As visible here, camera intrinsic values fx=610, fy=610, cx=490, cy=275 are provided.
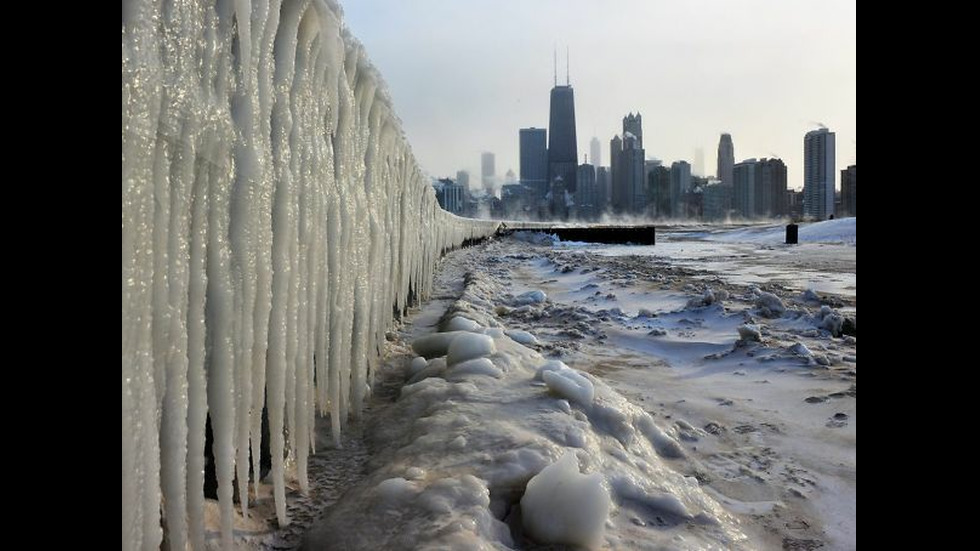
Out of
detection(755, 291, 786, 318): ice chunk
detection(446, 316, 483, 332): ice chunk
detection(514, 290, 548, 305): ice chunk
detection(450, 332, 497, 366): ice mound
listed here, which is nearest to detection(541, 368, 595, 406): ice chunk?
detection(450, 332, 497, 366): ice mound

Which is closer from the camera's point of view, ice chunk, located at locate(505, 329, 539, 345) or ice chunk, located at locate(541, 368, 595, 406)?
ice chunk, located at locate(541, 368, 595, 406)

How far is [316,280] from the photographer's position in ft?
6.27

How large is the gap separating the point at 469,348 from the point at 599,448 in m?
0.94

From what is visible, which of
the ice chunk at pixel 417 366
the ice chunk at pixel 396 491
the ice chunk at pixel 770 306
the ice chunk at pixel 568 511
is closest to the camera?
the ice chunk at pixel 568 511

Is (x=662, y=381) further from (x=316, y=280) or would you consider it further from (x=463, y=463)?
(x=316, y=280)

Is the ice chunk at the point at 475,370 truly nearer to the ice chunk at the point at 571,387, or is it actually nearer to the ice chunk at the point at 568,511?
the ice chunk at the point at 571,387

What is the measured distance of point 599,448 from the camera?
2.03 m

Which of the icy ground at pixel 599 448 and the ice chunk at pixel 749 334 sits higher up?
the ice chunk at pixel 749 334

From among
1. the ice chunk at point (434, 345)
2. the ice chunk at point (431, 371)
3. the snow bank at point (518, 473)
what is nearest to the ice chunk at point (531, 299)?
the ice chunk at point (434, 345)

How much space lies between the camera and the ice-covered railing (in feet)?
3.22

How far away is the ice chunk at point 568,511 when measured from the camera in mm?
1432

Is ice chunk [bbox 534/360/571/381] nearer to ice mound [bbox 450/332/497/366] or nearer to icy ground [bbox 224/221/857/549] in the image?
icy ground [bbox 224/221/857/549]

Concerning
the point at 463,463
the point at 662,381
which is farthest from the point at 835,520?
the point at 662,381

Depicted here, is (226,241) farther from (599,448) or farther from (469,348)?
(469,348)
